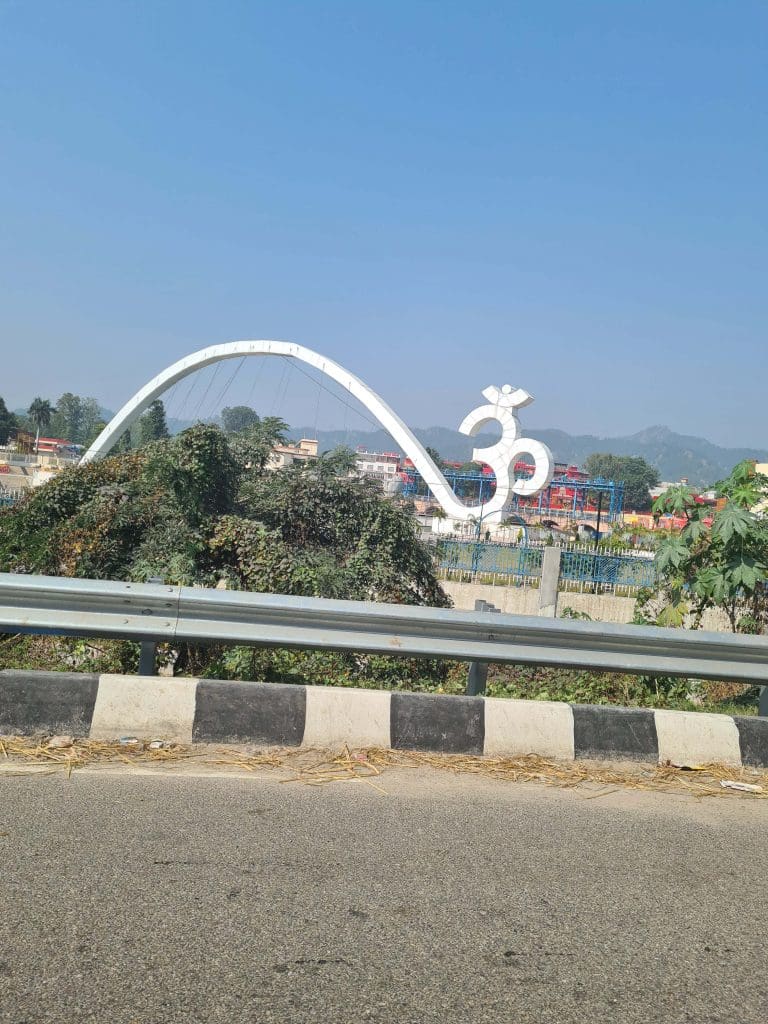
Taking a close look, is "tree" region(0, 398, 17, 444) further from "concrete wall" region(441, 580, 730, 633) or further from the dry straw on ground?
the dry straw on ground

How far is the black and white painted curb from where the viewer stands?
15.2ft

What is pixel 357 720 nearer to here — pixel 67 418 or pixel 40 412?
pixel 40 412

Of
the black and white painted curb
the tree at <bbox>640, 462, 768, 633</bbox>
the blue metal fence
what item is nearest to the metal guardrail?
the black and white painted curb

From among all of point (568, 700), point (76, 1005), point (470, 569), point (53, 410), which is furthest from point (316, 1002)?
point (53, 410)

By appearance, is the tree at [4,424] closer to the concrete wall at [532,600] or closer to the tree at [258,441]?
the concrete wall at [532,600]

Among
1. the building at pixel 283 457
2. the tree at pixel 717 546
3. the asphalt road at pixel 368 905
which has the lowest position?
the asphalt road at pixel 368 905

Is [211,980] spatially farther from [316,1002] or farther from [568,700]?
[568,700]

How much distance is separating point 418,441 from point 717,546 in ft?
148

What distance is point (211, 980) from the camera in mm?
2473

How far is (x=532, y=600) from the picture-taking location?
1772 cm

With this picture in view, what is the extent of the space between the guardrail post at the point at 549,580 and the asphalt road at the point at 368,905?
36.0ft

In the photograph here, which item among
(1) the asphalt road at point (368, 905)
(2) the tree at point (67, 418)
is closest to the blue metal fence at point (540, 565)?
(1) the asphalt road at point (368, 905)

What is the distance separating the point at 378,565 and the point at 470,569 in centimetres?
1108

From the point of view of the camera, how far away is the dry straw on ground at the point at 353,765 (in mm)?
4328
